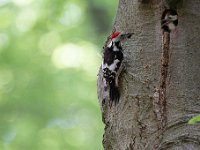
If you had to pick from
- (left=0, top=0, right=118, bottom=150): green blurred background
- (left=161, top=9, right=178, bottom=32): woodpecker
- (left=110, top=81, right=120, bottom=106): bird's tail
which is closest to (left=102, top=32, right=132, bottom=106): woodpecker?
(left=110, top=81, right=120, bottom=106): bird's tail

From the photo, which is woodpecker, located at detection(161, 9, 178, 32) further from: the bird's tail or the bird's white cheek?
the bird's tail

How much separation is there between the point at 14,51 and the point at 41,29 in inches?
16.0

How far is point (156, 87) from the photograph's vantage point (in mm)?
2232

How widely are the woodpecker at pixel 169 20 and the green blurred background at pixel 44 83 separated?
8.25ft

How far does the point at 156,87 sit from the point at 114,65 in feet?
0.90

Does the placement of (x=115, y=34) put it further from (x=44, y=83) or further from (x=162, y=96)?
(x=44, y=83)

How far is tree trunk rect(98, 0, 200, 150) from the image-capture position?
7.09 feet

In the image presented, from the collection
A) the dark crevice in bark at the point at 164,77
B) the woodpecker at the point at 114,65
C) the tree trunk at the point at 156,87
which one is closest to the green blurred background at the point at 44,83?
the woodpecker at the point at 114,65

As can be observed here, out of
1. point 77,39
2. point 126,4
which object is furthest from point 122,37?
point 77,39

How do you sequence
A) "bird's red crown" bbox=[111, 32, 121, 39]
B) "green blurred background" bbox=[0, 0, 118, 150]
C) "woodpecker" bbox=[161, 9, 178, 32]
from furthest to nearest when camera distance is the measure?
"green blurred background" bbox=[0, 0, 118, 150]
"bird's red crown" bbox=[111, 32, 121, 39]
"woodpecker" bbox=[161, 9, 178, 32]

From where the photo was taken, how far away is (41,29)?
207 inches

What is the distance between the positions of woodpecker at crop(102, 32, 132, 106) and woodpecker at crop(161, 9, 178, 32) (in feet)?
0.65

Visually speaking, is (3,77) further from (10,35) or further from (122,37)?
(122,37)

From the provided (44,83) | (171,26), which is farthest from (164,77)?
(44,83)
